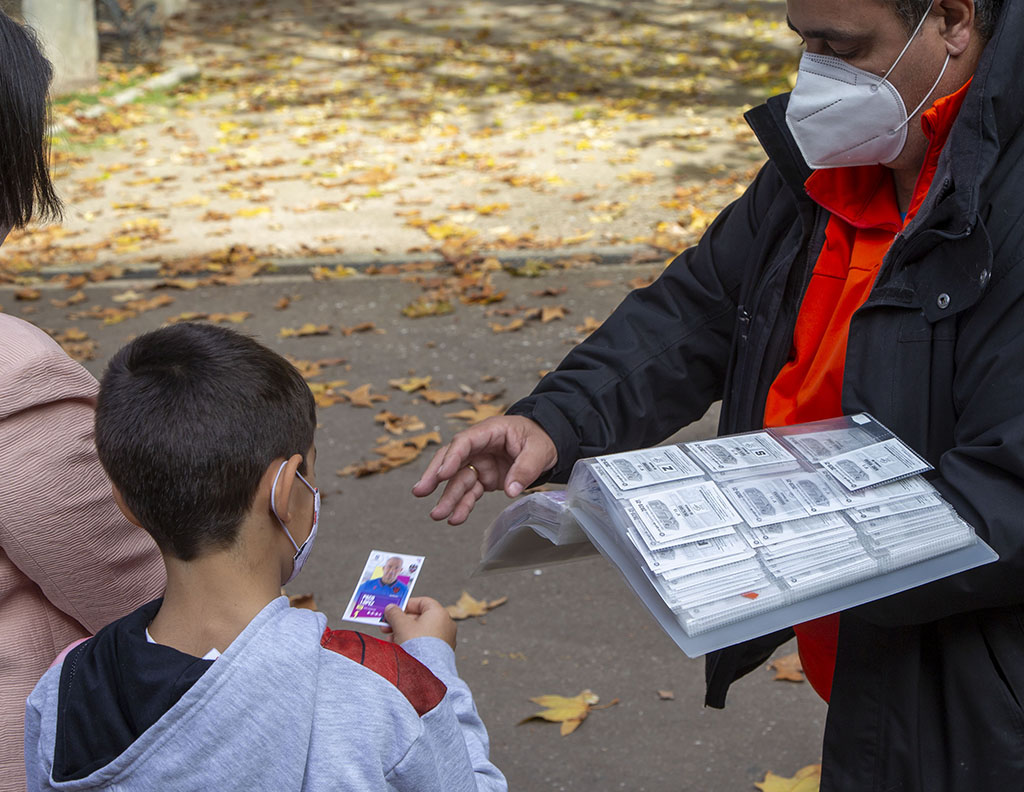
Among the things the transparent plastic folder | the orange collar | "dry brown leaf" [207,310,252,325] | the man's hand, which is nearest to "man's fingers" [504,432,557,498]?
the man's hand

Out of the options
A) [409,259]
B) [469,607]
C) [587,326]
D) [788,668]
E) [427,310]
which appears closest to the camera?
[788,668]

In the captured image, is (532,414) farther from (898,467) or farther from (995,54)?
(995,54)

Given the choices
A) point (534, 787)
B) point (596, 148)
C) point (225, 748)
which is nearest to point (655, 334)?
point (225, 748)

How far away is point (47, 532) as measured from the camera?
1696 millimetres

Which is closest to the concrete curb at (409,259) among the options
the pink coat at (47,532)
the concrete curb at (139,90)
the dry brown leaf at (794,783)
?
the dry brown leaf at (794,783)

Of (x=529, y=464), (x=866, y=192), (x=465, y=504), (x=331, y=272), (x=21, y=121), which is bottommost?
(x=331, y=272)

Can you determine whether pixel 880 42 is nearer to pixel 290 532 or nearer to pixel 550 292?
pixel 290 532

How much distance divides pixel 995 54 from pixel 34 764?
5.63ft

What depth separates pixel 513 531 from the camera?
188 centimetres

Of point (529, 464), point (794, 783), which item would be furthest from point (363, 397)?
point (529, 464)

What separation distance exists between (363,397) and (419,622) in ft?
11.1

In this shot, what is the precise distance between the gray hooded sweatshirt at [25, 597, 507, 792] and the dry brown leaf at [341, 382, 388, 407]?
352 cm

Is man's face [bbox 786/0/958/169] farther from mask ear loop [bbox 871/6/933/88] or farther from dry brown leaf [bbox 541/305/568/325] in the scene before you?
Answer: dry brown leaf [bbox 541/305/568/325]

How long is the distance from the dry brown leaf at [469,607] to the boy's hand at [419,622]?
1.89 m
